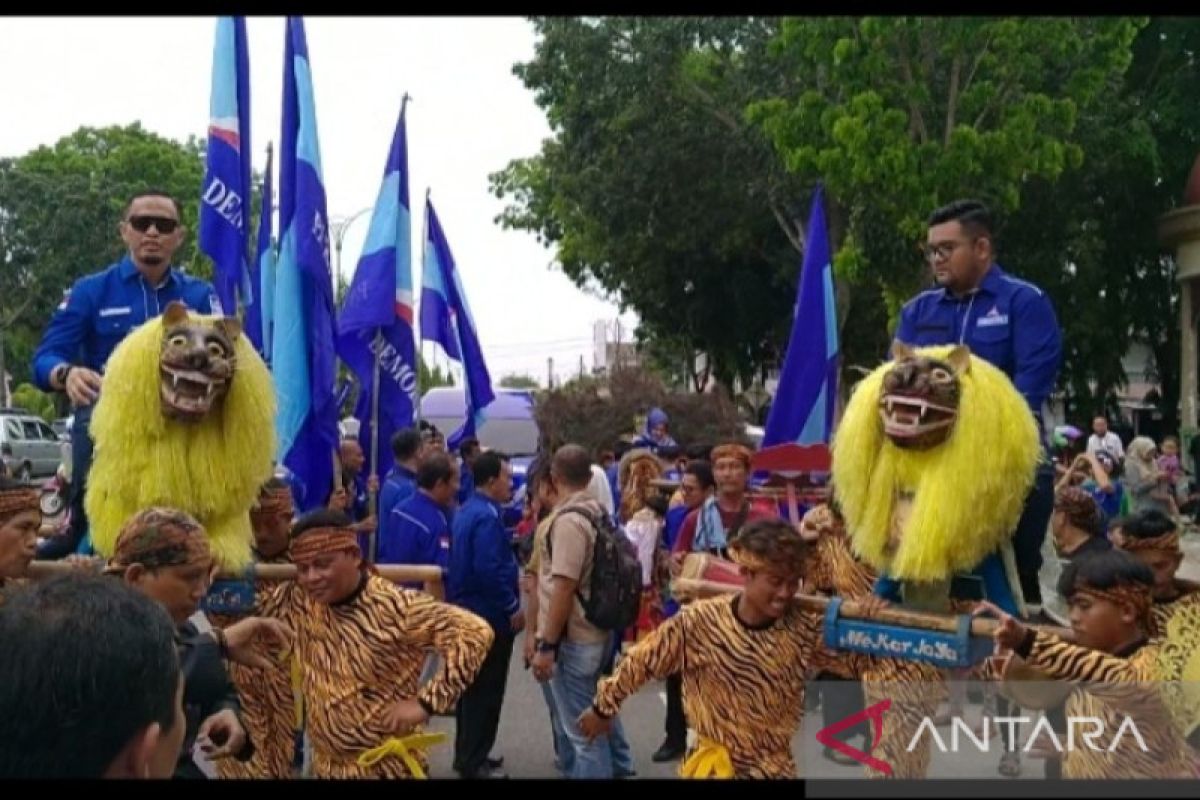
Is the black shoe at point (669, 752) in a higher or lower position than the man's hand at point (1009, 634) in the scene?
lower

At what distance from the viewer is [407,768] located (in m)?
4.64

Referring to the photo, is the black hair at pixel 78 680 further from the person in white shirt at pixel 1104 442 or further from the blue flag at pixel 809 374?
the person in white shirt at pixel 1104 442

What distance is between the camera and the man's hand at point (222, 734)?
156 inches

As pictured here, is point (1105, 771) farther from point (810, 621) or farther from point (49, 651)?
point (49, 651)

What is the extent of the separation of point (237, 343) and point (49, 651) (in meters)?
2.97

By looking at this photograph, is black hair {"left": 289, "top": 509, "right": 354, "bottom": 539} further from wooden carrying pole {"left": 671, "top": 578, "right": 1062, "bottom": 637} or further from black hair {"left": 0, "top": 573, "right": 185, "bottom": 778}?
black hair {"left": 0, "top": 573, "right": 185, "bottom": 778}

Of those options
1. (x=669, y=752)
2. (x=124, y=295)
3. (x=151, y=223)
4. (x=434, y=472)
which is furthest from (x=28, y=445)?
(x=151, y=223)

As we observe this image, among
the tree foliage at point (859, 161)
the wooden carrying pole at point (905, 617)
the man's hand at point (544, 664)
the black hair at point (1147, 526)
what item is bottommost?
the man's hand at point (544, 664)

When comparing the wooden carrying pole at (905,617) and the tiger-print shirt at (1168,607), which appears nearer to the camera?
the wooden carrying pole at (905,617)

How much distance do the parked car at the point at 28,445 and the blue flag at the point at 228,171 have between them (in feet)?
79.3

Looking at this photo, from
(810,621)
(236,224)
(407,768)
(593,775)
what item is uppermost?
(236,224)

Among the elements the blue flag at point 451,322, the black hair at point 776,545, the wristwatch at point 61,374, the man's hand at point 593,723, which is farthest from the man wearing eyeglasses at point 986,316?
the blue flag at point 451,322

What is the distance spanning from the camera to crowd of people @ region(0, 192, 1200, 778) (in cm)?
238

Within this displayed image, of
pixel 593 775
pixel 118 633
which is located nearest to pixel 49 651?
pixel 118 633
